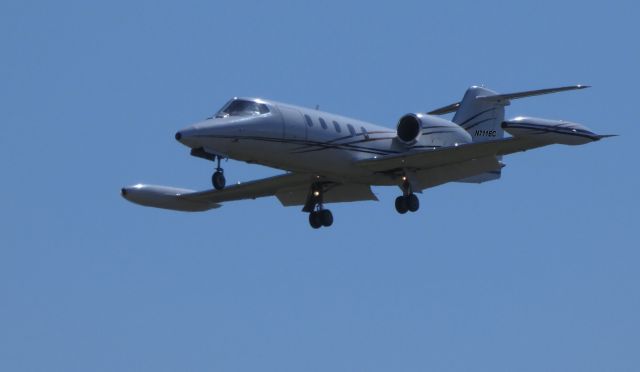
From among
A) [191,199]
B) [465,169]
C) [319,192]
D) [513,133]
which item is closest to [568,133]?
[513,133]

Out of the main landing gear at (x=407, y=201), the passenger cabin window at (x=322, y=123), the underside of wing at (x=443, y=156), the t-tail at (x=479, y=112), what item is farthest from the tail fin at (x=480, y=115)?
the passenger cabin window at (x=322, y=123)

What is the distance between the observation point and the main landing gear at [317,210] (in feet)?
132

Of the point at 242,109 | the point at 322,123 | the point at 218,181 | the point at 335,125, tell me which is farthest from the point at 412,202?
the point at 218,181

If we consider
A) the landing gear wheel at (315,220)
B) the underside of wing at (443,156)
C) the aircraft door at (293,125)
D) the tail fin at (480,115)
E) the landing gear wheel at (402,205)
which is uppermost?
the tail fin at (480,115)

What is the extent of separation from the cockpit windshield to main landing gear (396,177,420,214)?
15.4 feet

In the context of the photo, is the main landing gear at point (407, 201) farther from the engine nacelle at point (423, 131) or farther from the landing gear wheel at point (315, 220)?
the landing gear wheel at point (315, 220)

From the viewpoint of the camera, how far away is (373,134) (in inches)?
1555

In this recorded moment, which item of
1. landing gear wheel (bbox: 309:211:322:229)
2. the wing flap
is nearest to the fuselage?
the wing flap

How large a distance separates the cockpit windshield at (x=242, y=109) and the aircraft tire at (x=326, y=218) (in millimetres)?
4311

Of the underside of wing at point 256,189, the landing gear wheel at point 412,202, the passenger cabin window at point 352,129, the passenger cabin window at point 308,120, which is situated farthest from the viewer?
the underside of wing at point 256,189

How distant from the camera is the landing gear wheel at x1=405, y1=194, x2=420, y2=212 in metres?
39.3

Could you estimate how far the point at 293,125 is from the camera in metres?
37.4

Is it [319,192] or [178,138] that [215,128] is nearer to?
[178,138]

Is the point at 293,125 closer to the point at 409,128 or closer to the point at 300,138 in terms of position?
the point at 300,138
